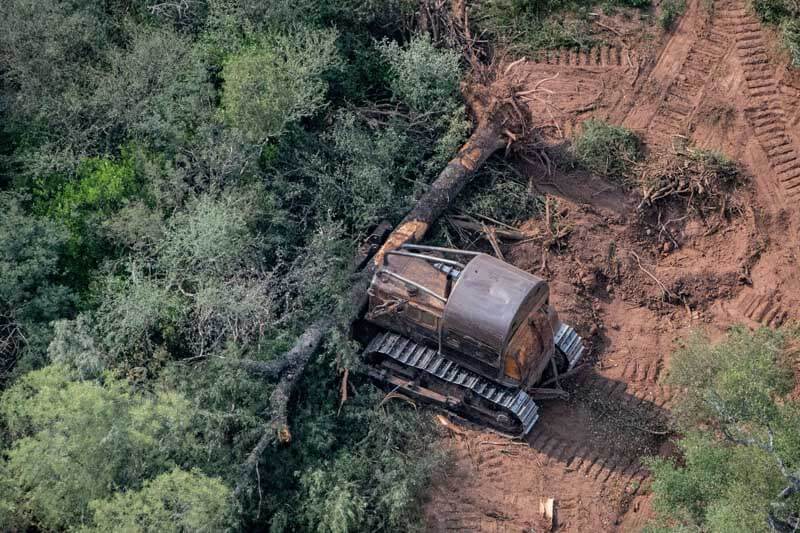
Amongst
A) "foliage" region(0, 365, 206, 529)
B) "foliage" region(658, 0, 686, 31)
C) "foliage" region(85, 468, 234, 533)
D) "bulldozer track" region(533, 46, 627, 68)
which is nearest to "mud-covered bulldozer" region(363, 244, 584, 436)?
"foliage" region(85, 468, 234, 533)

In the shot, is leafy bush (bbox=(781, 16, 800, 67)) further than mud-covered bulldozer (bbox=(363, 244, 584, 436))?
Yes

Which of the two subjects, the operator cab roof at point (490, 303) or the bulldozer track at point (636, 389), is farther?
the bulldozer track at point (636, 389)

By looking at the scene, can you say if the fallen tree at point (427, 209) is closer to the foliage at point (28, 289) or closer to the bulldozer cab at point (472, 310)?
the bulldozer cab at point (472, 310)

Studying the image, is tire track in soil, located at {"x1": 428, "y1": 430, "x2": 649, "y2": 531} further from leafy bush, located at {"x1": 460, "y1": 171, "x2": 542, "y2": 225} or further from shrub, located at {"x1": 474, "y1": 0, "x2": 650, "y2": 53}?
shrub, located at {"x1": 474, "y1": 0, "x2": 650, "y2": 53}

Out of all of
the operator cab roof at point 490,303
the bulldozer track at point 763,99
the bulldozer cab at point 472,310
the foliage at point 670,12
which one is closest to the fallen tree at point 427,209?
the bulldozer cab at point 472,310

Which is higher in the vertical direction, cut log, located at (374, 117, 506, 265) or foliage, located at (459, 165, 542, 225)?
cut log, located at (374, 117, 506, 265)

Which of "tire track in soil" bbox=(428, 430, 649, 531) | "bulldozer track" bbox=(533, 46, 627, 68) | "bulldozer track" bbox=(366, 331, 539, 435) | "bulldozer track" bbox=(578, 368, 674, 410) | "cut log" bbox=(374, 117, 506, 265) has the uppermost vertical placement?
"bulldozer track" bbox=(533, 46, 627, 68)


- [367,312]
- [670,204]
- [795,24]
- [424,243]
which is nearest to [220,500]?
[367,312]
